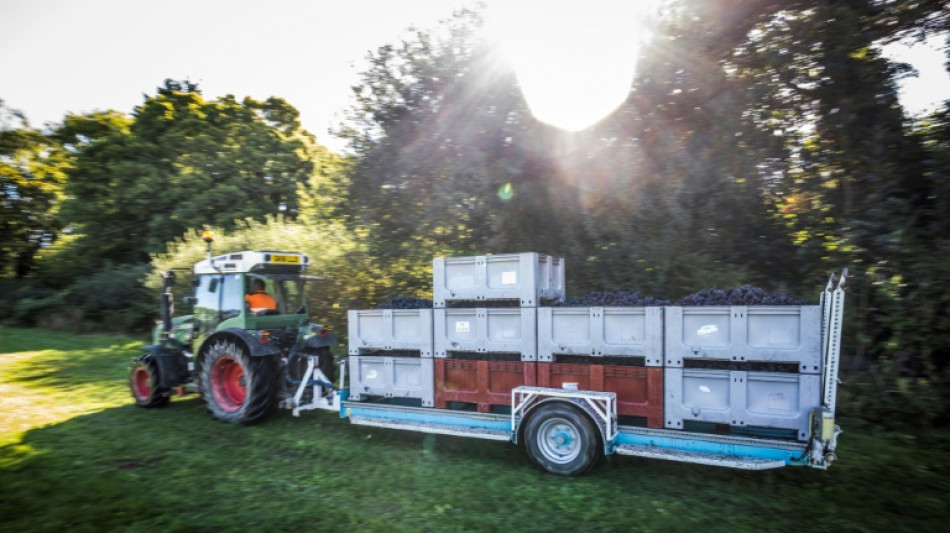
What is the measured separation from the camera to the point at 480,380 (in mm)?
6352

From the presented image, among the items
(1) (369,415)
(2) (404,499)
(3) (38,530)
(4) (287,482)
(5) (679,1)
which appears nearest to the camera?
(3) (38,530)

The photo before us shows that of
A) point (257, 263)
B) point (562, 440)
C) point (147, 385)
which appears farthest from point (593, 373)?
point (147, 385)

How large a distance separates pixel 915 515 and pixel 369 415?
5.78m

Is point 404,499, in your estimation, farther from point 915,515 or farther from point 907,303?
point 907,303

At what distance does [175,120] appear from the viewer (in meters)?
24.6

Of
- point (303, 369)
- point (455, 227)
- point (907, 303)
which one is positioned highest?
point (455, 227)

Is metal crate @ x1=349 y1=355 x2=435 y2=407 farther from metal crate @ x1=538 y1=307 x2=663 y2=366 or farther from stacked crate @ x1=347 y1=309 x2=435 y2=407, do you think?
metal crate @ x1=538 y1=307 x2=663 y2=366

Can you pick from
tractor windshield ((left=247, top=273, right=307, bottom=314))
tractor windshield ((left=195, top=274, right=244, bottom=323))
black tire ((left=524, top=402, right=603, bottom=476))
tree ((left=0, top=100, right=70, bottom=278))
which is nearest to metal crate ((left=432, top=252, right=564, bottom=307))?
black tire ((left=524, top=402, right=603, bottom=476))

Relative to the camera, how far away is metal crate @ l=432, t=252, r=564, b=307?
613 cm

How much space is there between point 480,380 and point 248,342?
3637 mm

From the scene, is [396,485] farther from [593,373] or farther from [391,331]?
[593,373]

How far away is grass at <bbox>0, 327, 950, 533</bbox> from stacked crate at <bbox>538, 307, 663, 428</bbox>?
936 mm

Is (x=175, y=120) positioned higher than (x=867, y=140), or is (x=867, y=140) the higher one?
(x=175, y=120)

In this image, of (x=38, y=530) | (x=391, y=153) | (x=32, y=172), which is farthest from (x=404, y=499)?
(x=32, y=172)
